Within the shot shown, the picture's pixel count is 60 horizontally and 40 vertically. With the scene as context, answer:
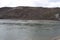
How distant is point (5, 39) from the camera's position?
312cm

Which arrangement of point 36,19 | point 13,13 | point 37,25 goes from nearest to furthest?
point 37,25 < point 36,19 < point 13,13

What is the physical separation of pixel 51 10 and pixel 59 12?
353 mm

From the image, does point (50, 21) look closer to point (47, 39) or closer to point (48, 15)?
point (48, 15)

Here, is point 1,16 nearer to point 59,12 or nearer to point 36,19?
point 36,19

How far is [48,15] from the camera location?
5219mm

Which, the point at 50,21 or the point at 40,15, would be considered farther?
the point at 40,15

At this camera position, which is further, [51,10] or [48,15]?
[51,10]

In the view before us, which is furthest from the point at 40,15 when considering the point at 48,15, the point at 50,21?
the point at 50,21

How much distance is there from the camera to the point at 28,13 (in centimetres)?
548

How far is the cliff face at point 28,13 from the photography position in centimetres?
515

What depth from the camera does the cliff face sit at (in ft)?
16.9

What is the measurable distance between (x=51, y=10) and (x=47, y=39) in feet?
8.93

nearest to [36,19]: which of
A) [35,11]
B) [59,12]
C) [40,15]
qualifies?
[40,15]

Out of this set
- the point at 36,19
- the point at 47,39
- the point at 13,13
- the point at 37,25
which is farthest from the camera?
the point at 13,13
